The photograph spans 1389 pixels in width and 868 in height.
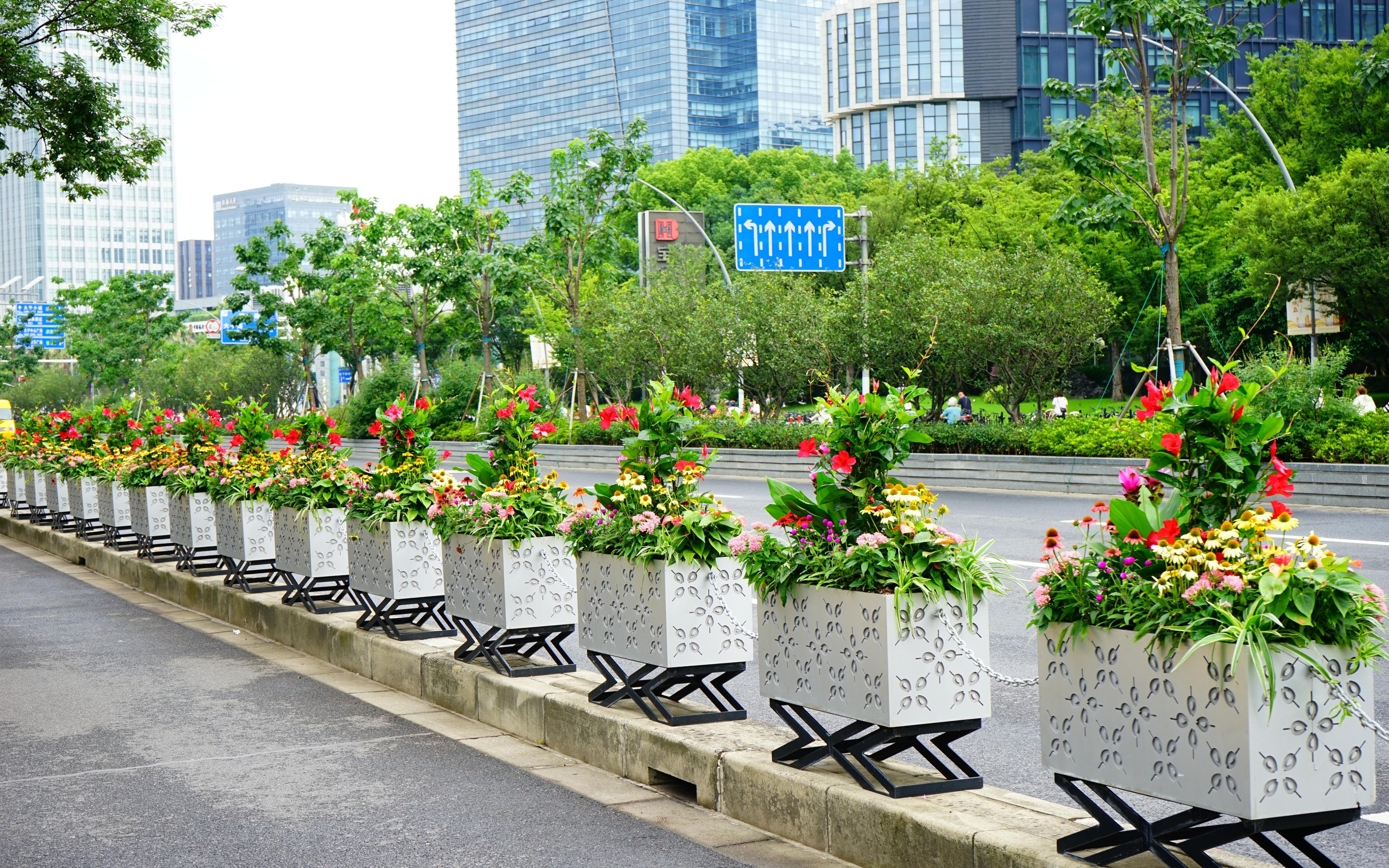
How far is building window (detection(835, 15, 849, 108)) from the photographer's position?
124125 millimetres

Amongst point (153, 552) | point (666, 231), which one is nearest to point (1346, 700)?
point (153, 552)

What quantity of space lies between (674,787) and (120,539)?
39.6 feet

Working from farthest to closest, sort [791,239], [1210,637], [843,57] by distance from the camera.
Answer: [843,57], [791,239], [1210,637]

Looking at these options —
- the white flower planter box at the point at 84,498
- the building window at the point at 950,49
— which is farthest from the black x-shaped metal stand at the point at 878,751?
the building window at the point at 950,49

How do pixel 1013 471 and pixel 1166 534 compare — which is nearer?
pixel 1166 534

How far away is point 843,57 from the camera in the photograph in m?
125

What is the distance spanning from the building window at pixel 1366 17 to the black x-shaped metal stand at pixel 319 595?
85979 millimetres

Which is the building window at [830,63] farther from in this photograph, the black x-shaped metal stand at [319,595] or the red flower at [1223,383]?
the red flower at [1223,383]

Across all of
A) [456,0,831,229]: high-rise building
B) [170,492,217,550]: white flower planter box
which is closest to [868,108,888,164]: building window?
[456,0,831,229]: high-rise building

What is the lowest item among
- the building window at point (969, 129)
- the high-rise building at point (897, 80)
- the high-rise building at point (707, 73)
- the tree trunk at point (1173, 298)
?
the tree trunk at point (1173, 298)

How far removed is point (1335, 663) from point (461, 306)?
150 feet

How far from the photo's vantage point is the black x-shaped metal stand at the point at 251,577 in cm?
1116

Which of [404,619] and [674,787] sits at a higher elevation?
[404,619]

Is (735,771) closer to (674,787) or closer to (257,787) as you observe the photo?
(674,787)
